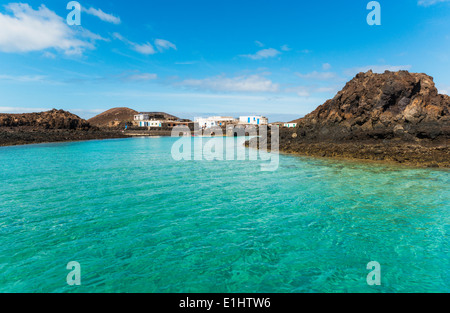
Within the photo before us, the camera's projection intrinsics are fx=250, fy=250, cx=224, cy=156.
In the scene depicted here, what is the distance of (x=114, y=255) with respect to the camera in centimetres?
809

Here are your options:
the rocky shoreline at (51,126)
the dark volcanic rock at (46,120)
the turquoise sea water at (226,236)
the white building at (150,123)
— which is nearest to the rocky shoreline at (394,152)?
the turquoise sea water at (226,236)

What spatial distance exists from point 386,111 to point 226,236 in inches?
1780

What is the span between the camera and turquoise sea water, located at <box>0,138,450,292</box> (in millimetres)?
6895

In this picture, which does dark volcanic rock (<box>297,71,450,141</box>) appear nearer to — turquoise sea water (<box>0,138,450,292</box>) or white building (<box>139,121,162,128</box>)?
turquoise sea water (<box>0,138,450,292</box>)

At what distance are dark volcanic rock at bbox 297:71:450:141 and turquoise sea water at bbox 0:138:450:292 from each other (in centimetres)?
2118

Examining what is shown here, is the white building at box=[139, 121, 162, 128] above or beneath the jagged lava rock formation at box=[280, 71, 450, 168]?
above

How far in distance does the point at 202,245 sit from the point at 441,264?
7496mm

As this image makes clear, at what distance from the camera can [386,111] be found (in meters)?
43.3

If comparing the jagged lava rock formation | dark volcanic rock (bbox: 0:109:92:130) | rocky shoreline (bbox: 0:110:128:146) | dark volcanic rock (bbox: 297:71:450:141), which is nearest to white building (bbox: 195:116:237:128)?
rocky shoreline (bbox: 0:110:128:146)

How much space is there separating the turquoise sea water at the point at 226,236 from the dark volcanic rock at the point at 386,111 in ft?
69.5

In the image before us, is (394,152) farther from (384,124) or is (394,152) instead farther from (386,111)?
(386,111)

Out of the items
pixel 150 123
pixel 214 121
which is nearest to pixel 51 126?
pixel 150 123
